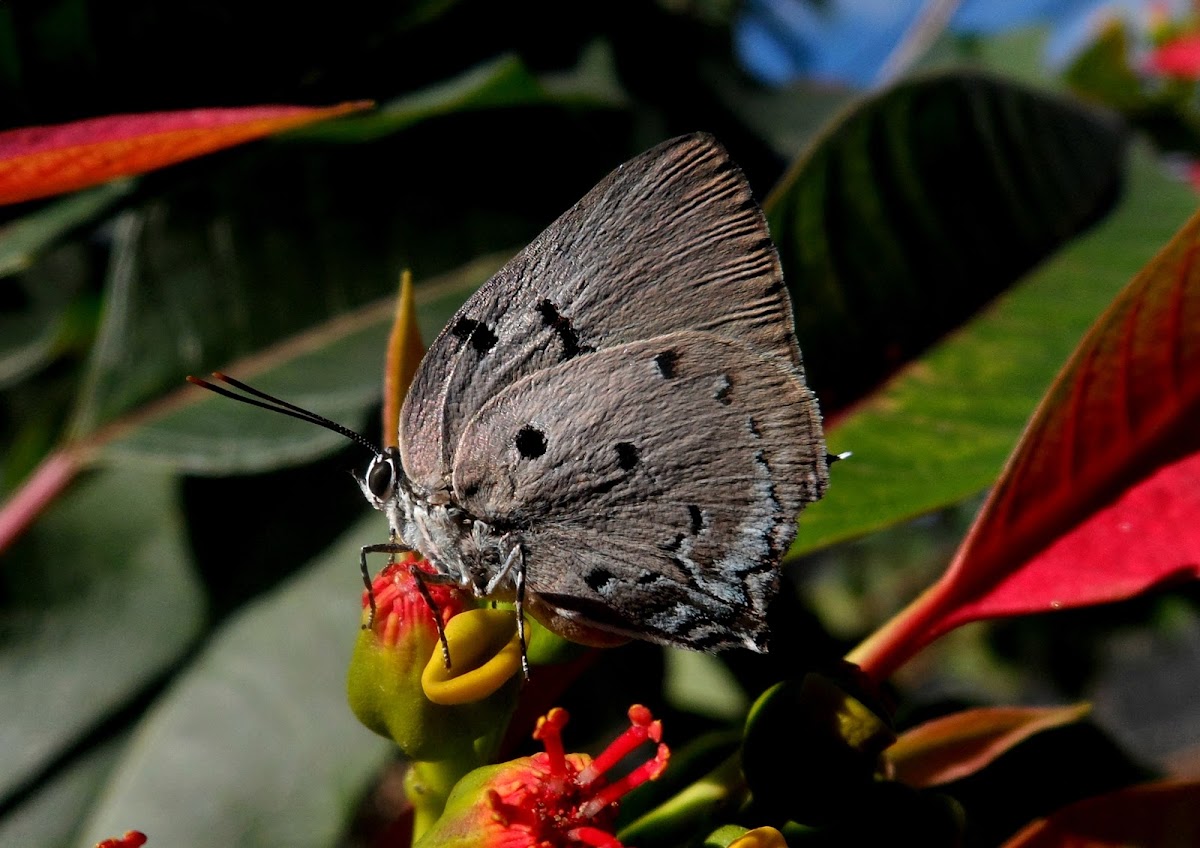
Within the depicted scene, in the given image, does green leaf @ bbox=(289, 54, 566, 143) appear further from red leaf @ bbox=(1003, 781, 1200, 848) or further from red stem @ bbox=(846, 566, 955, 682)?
red leaf @ bbox=(1003, 781, 1200, 848)

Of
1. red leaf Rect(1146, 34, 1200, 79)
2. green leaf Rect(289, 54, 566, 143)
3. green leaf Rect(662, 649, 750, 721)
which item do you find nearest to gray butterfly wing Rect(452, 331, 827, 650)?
green leaf Rect(289, 54, 566, 143)

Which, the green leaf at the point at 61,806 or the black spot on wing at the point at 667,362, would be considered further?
the green leaf at the point at 61,806

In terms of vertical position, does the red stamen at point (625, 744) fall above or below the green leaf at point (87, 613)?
above

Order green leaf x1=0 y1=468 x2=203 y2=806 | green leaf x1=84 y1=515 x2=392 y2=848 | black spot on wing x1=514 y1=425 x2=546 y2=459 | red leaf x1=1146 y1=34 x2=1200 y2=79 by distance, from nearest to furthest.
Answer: black spot on wing x1=514 y1=425 x2=546 y2=459, green leaf x1=84 y1=515 x2=392 y2=848, green leaf x1=0 y1=468 x2=203 y2=806, red leaf x1=1146 y1=34 x2=1200 y2=79

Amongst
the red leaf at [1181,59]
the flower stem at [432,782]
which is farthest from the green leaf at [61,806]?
the red leaf at [1181,59]

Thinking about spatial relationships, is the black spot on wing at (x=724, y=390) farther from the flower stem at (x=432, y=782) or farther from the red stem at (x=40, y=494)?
the red stem at (x=40, y=494)

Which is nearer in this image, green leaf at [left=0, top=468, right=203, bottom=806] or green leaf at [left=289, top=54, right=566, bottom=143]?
green leaf at [left=289, top=54, right=566, bottom=143]

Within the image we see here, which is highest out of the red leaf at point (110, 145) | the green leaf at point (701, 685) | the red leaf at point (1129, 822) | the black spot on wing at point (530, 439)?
the red leaf at point (110, 145)

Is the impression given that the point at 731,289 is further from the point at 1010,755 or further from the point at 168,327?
the point at 168,327
